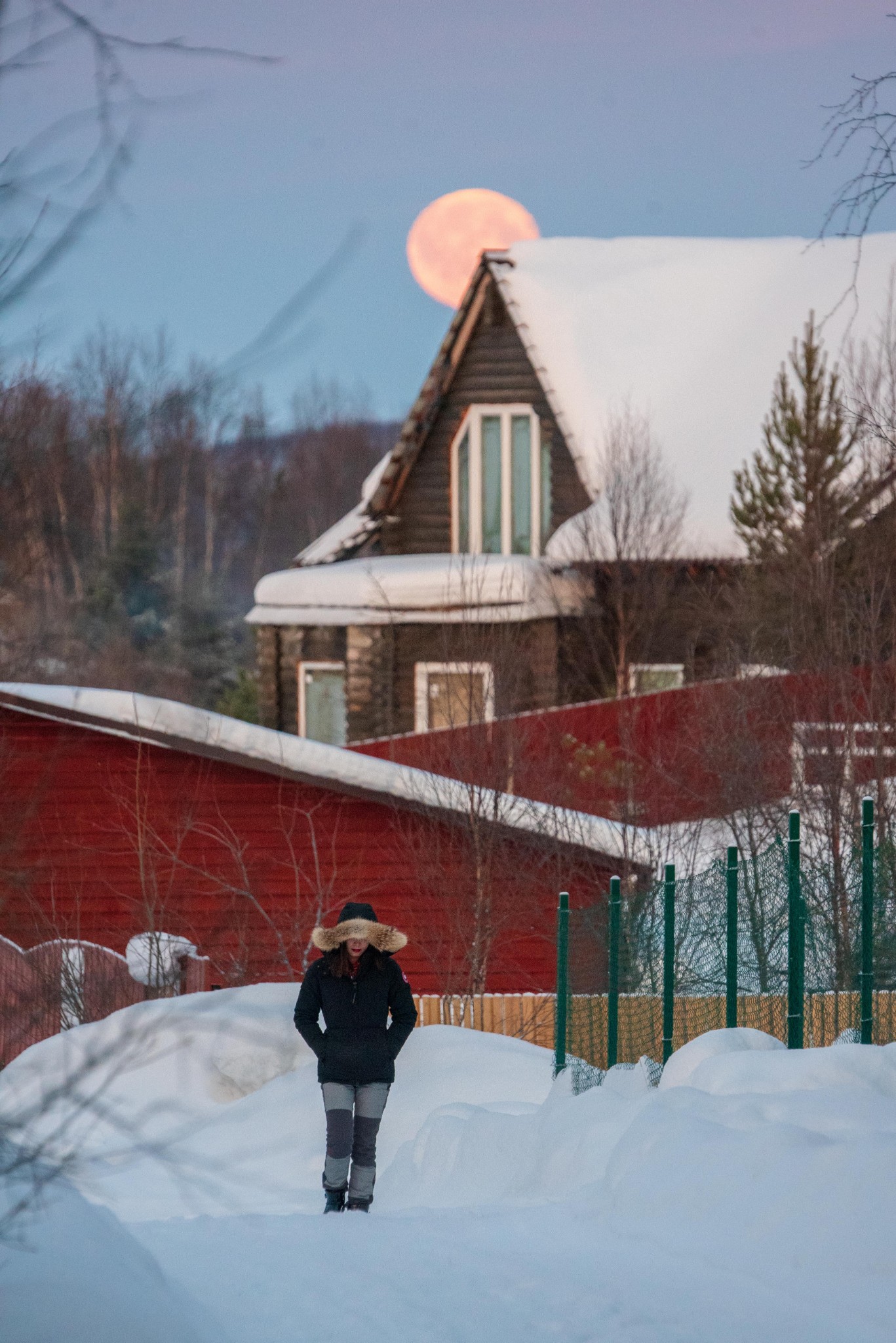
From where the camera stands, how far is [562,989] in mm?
8977

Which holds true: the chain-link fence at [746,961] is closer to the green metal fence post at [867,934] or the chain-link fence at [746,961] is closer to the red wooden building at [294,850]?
the green metal fence post at [867,934]

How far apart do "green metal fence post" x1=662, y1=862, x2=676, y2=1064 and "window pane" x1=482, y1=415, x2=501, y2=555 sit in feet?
47.6

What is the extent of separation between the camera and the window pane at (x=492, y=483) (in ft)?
72.6

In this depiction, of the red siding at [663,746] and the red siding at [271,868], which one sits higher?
the red siding at [663,746]

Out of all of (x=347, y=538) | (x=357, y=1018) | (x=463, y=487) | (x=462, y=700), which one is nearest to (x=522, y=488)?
(x=463, y=487)

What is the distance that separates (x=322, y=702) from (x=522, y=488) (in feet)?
14.8

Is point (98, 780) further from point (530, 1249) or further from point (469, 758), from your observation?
point (530, 1249)

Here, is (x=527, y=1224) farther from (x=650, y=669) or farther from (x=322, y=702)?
(x=322, y=702)

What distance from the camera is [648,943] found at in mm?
8672

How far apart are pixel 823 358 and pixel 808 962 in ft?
40.7

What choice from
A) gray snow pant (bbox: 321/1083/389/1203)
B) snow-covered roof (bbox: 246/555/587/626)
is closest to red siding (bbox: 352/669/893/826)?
snow-covered roof (bbox: 246/555/587/626)

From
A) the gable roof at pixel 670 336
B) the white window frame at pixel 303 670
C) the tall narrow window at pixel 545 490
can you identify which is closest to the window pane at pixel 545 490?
the tall narrow window at pixel 545 490

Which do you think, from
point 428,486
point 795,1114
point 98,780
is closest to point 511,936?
point 98,780

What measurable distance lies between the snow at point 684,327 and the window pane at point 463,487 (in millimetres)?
1586
